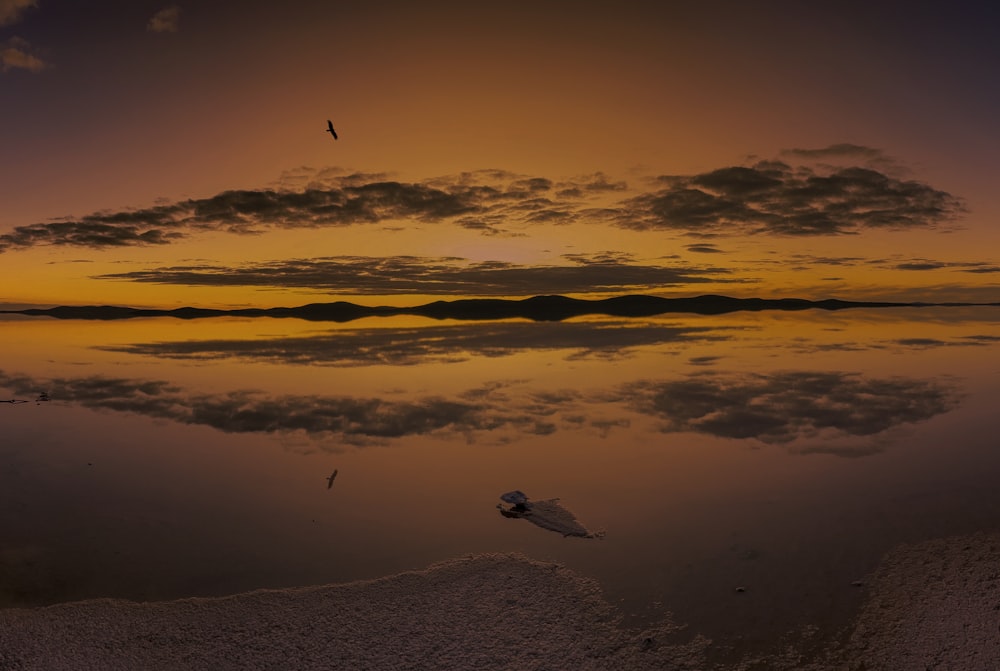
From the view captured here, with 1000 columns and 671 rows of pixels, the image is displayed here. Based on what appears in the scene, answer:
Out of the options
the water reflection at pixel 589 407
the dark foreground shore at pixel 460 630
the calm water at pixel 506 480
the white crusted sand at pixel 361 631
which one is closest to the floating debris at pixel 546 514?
the calm water at pixel 506 480

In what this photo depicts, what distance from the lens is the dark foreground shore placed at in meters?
8.92

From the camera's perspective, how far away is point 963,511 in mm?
13914

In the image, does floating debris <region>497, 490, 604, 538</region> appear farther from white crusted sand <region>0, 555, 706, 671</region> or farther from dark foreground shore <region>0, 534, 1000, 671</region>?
white crusted sand <region>0, 555, 706, 671</region>

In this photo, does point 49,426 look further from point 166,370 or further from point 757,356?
point 757,356

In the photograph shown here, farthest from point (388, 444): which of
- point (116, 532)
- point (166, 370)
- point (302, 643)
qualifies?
point (166, 370)

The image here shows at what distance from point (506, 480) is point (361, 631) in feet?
24.7

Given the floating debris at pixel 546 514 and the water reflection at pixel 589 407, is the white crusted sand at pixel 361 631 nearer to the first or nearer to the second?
the floating debris at pixel 546 514

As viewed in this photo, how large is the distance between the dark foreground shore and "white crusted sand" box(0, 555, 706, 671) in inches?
0.9

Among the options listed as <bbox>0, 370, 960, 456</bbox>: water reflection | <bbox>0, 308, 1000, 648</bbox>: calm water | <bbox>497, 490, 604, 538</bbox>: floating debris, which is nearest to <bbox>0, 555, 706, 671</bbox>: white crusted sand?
<bbox>0, 308, 1000, 648</bbox>: calm water

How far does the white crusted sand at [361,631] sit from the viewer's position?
898 centimetres

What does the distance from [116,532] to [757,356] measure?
42.9 meters

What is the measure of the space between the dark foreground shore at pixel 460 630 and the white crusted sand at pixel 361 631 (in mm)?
24

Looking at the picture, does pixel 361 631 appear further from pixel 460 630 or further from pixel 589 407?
pixel 589 407

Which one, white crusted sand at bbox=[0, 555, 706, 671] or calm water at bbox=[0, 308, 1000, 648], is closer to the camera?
white crusted sand at bbox=[0, 555, 706, 671]
